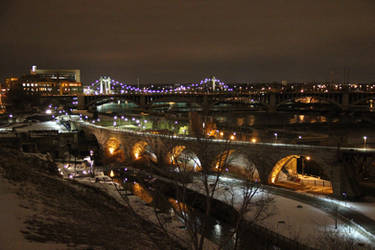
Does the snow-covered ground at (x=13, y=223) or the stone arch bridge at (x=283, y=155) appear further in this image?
the stone arch bridge at (x=283, y=155)

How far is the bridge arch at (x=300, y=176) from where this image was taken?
23.2m

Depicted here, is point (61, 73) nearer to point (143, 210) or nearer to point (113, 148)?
point (113, 148)

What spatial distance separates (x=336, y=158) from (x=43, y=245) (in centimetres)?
1855

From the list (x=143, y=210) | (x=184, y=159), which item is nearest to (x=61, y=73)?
(x=184, y=159)

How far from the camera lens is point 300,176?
26.9 m

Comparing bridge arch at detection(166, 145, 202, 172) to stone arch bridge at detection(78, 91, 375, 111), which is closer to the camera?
bridge arch at detection(166, 145, 202, 172)

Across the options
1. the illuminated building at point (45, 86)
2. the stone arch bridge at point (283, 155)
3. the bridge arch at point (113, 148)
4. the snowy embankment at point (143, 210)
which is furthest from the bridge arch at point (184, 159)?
the illuminated building at point (45, 86)

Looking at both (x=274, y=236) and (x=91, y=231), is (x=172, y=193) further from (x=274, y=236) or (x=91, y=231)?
(x=91, y=231)

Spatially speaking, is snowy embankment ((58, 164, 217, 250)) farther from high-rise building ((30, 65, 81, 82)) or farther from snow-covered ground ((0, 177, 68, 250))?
high-rise building ((30, 65, 81, 82))

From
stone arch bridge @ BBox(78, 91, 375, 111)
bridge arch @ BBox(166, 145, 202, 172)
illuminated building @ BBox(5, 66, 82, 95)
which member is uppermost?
illuminated building @ BBox(5, 66, 82, 95)

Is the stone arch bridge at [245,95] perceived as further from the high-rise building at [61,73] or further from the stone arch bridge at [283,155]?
the high-rise building at [61,73]

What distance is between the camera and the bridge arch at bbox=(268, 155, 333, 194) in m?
23.2

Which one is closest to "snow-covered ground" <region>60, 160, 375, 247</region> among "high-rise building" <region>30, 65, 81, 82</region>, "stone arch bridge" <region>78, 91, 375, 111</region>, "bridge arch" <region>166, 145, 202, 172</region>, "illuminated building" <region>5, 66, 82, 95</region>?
"bridge arch" <region>166, 145, 202, 172</region>

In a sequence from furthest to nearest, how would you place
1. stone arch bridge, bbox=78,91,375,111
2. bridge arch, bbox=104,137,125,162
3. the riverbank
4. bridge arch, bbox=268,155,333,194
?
stone arch bridge, bbox=78,91,375,111 < bridge arch, bbox=104,137,125,162 < bridge arch, bbox=268,155,333,194 < the riverbank
